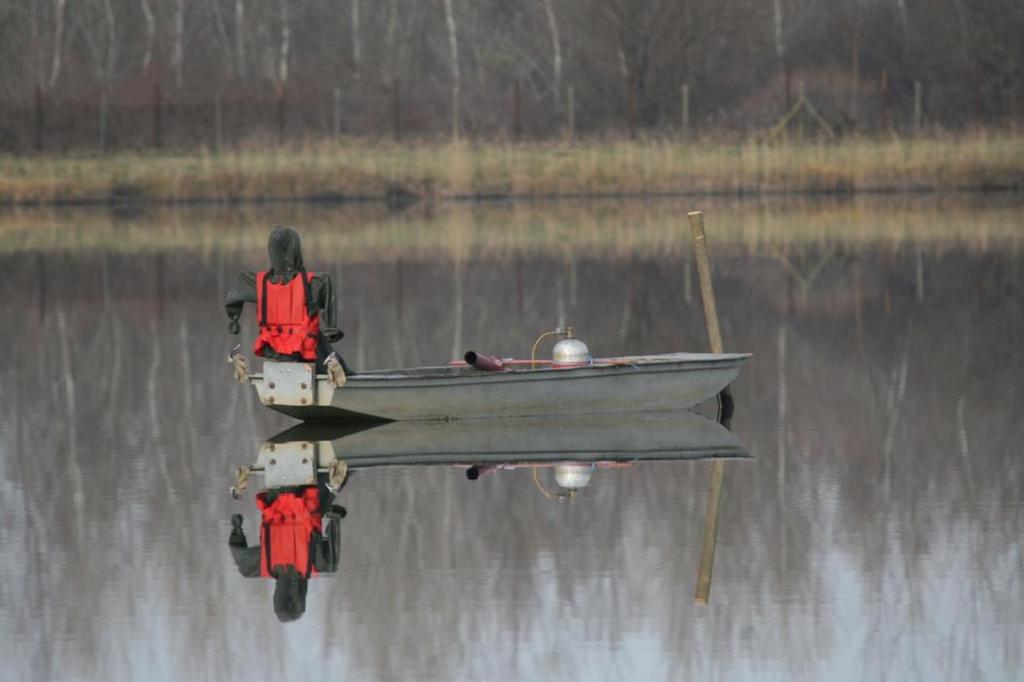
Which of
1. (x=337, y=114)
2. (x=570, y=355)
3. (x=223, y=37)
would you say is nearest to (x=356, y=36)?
(x=223, y=37)

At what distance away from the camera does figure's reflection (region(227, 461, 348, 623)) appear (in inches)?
405

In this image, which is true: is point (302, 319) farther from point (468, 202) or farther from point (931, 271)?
point (468, 202)

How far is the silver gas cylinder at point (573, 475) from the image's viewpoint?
41.7ft

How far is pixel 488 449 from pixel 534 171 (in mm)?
30246

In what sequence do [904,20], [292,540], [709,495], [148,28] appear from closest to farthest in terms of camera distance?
[292,540]
[709,495]
[904,20]
[148,28]

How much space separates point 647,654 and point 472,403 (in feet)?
19.5

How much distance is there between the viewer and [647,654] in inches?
357

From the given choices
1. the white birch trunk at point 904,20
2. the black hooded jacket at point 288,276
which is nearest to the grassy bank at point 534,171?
the white birch trunk at point 904,20

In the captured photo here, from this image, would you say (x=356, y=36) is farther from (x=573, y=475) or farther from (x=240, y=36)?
(x=573, y=475)

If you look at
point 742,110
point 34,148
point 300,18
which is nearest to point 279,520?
point 34,148

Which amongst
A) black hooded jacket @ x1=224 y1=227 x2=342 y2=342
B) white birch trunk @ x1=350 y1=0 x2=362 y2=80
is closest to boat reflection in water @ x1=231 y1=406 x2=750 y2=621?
black hooded jacket @ x1=224 y1=227 x2=342 y2=342

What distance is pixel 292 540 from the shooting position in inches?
444

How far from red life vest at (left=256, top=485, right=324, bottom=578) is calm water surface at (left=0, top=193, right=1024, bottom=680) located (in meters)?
0.18

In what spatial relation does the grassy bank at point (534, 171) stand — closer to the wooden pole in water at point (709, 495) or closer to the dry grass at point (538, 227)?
the dry grass at point (538, 227)
